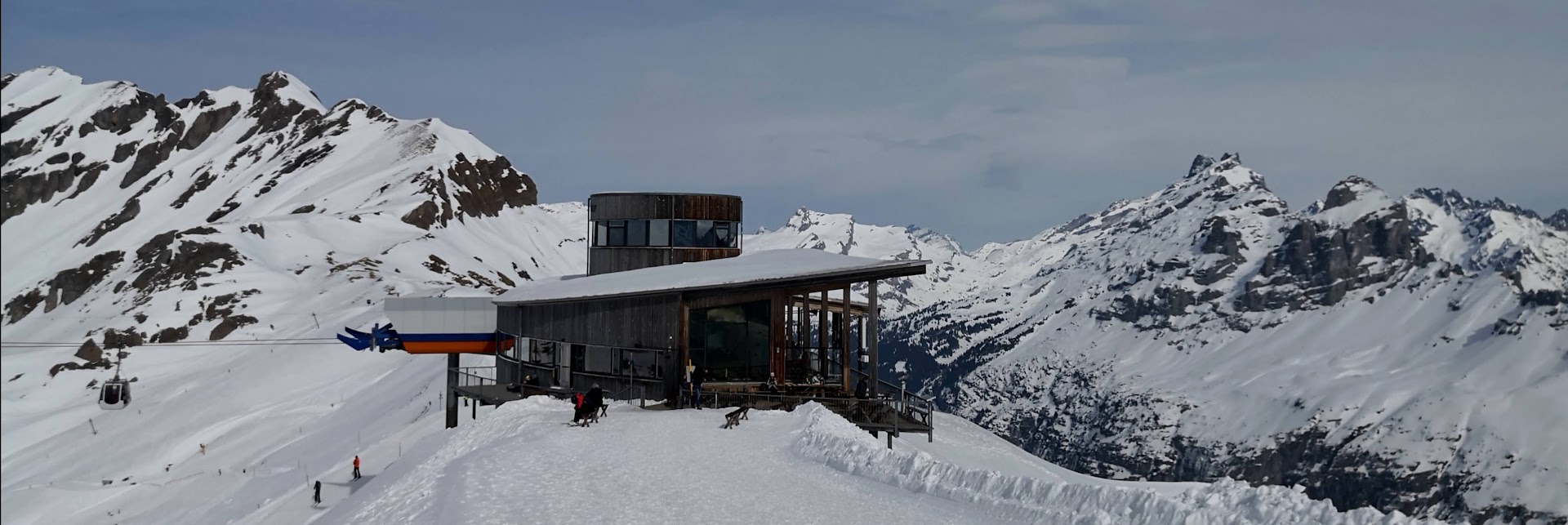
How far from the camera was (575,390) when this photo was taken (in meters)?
44.9

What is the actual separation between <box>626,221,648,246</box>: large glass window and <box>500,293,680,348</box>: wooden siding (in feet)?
32.7

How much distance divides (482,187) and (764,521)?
173728 millimetres

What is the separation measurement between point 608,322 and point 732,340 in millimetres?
4149

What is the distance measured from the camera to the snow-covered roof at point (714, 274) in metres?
41.0

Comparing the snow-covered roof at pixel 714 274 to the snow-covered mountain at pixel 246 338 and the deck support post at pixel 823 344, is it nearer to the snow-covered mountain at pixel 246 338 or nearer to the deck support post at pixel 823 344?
the deck support post at pixel 823 344

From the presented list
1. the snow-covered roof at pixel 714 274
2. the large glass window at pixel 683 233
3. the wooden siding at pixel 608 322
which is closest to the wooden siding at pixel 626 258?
the large glass window at pixel 683 233

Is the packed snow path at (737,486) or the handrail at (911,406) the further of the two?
the handrail at (911,406)

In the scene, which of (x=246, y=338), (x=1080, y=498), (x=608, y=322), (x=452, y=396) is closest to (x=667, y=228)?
(x=452, y=396)

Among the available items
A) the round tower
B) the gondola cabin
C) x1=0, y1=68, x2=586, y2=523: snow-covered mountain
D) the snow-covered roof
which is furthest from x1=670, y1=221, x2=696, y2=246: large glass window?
the gondola cabin

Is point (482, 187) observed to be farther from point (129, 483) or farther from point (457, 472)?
point (457, 472)

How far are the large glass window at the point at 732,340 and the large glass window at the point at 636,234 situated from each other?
17123 mm

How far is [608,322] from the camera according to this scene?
44438 millimetres

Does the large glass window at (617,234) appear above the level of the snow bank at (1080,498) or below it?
above

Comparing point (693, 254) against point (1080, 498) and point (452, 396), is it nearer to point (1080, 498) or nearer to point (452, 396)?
point (452, 396)
